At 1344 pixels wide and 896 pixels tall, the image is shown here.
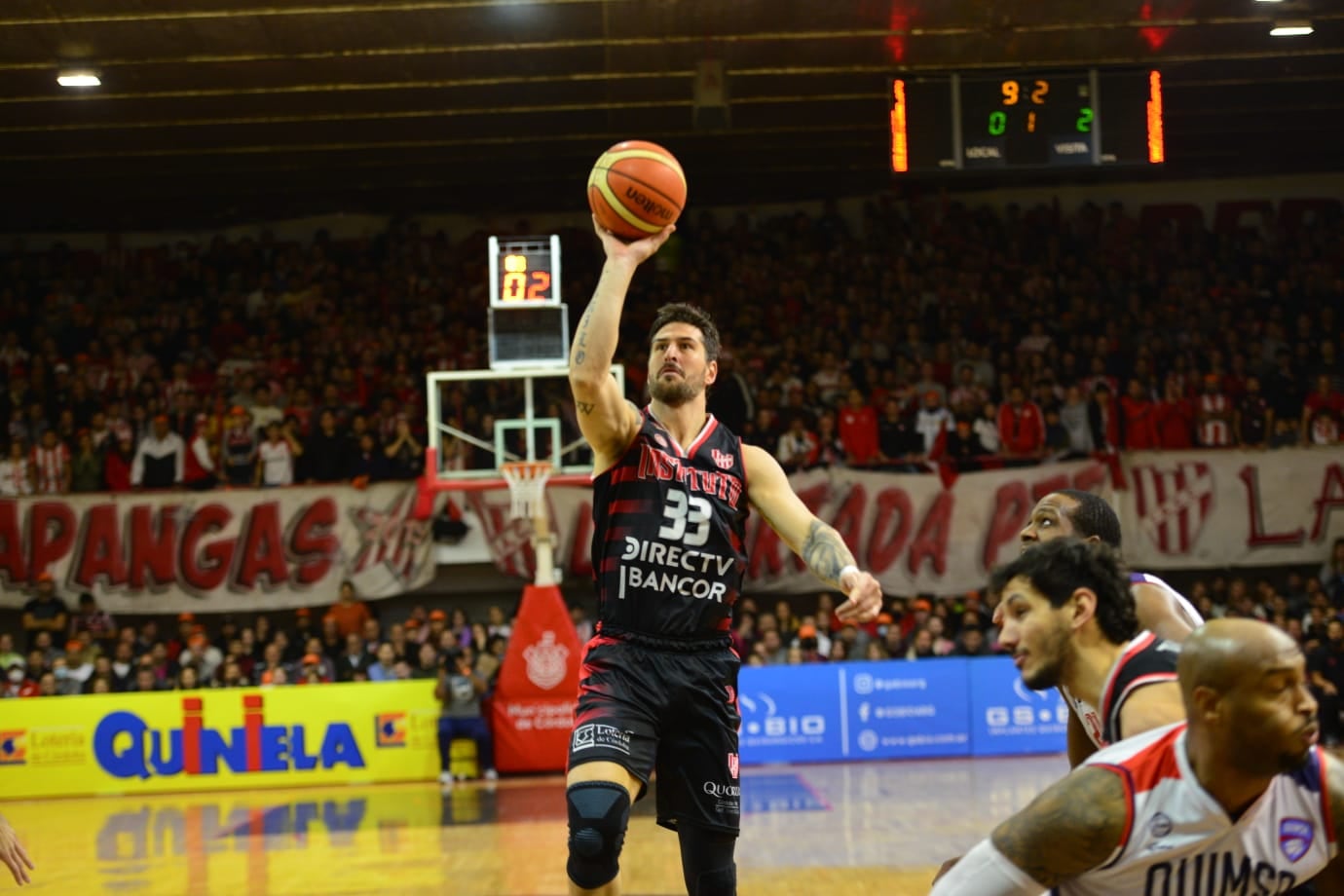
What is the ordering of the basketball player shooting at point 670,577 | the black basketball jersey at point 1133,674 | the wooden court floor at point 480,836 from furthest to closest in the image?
the wooden court floor at point 480,836 → the basketball player shooting at point 670,577 → the black basketball jersey at point 1133,674

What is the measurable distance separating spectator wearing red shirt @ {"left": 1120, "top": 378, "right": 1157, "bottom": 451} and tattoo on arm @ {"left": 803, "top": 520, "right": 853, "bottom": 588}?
14.4 m

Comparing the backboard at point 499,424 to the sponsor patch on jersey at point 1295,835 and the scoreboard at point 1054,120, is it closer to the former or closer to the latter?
the scoreboard at point 1054,120

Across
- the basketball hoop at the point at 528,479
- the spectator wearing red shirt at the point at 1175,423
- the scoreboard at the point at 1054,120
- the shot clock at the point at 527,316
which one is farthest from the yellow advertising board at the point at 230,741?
the spectator wearing red shirt at the point at 1175,423

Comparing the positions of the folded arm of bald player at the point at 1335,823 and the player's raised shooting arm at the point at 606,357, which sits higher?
the player's raised shooting arm at the point at 606,357

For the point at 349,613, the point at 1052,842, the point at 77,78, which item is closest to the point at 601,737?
the point at 1052,842

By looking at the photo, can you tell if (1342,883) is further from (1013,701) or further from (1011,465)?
(1011,465)

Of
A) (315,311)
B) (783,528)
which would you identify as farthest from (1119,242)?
(783,528)

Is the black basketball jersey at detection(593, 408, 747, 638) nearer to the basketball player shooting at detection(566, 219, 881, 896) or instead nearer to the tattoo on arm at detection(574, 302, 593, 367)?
the basketball player shooting at detection(566, 219, 881, 896)

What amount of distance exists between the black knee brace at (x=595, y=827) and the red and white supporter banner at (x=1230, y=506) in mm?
14621

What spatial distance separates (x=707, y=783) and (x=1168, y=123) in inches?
672

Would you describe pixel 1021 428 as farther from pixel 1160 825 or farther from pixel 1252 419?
pixel 1160 825

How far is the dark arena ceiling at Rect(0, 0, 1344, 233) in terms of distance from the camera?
48.9 ft

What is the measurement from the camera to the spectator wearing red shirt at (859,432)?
735 inches

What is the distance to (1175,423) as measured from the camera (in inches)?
744
